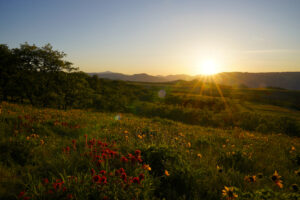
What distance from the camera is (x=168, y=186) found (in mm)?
2736

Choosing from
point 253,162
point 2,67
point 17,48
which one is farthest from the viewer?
point 17,48

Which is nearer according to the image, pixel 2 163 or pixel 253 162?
pixel 2 163

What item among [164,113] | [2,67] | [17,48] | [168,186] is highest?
[17,48]

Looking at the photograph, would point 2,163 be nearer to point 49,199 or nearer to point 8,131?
point 49,199

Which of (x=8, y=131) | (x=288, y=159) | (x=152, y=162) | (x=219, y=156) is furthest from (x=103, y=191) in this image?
(x=288, y=159)

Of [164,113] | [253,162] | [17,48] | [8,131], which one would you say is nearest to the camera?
[253,162]

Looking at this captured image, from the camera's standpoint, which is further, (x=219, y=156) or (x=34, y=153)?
(x=219, y=156)

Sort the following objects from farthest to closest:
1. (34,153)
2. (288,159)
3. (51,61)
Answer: (51,61), (288,159), (34,153)

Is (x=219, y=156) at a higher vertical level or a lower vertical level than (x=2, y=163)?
lower

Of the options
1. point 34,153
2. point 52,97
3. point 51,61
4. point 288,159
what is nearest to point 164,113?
point 52,97

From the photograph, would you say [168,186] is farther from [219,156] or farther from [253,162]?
[253,162]

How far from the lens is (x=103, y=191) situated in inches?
87.6

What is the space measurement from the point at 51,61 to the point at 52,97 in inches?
170

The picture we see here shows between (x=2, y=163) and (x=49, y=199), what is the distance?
199 cm
